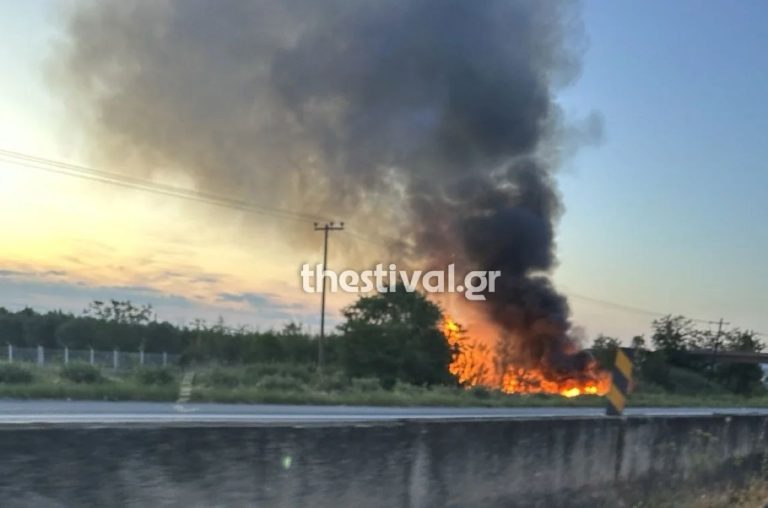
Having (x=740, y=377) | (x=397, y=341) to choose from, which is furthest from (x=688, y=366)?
(x=397, y=341)

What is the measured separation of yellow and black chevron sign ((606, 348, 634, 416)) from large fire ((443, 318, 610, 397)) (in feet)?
105

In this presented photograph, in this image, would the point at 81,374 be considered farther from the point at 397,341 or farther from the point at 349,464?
the point at 397,341

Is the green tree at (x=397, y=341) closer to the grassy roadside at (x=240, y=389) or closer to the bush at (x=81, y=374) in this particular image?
the grassy roadside at (x=240, y=389)

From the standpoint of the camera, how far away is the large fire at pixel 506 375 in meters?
42.4

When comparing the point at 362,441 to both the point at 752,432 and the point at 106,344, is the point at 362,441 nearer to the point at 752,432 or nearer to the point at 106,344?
the point at 752,432

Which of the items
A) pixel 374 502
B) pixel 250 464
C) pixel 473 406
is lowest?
pixel 473 406

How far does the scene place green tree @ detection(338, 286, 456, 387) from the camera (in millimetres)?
44906

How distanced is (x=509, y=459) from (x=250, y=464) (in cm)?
269

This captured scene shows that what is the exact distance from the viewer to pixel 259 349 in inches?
2109

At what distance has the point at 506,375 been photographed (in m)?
44.3

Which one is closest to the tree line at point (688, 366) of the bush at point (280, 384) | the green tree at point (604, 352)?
the green tree at point (604, 352)

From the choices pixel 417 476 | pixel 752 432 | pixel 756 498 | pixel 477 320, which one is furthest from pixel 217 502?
pixel 477 320

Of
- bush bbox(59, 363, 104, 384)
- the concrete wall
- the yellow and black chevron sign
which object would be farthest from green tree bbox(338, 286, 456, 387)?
the concrete wall

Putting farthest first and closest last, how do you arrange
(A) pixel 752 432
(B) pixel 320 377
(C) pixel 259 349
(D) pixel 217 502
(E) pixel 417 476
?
(C) pixel 259 349, (B) pixel 320 377, (A) pixel 752 432, (E) pixel 417 476, (D) pixel 217 502
